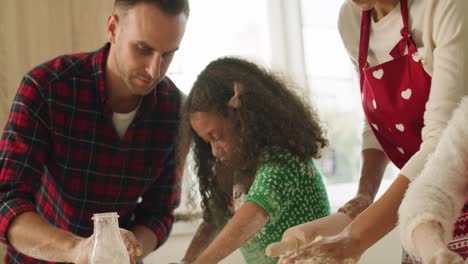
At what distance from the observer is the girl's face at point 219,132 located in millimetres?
1514

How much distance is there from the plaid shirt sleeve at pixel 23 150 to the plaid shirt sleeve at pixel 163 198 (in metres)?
0.32

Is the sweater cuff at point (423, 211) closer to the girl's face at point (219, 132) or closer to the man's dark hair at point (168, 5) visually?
the girl's face at point (219, 132)

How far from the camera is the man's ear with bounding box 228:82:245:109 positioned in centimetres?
153

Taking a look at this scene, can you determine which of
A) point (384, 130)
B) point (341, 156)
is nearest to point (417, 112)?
point (384, 130)

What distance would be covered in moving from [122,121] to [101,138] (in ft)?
0.24

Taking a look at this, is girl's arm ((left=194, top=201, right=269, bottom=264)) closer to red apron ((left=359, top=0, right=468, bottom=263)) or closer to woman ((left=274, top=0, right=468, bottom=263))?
woman ((left=274, top=0, right=468, bottom=263))

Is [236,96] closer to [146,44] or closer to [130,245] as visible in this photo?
[146,44]

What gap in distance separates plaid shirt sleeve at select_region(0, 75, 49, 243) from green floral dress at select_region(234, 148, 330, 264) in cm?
53

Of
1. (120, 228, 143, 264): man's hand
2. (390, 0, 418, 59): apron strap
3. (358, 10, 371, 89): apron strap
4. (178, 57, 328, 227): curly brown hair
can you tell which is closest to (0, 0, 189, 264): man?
(178, 57, 328, 227): curly brown hair

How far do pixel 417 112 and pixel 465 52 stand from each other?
0.22m

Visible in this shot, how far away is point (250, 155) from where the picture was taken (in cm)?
149

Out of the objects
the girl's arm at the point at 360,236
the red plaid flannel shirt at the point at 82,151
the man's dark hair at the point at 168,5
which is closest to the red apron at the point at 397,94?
the girl's arm at the point at 360,236

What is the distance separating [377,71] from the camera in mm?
1395

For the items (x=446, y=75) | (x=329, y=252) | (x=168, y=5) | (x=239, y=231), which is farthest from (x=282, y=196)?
(x=168, y=5)
